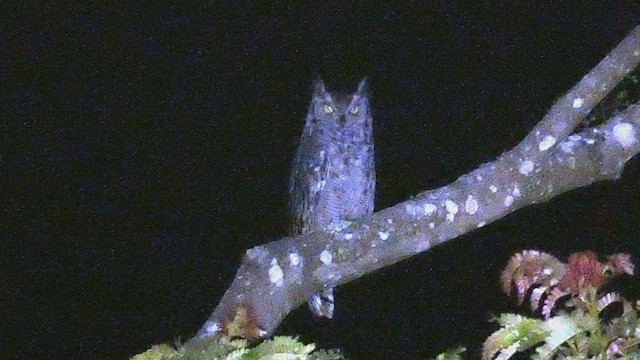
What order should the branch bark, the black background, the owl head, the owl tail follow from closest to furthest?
1. the branch bark
2. the owl tail
3. the owl head
4. the black background

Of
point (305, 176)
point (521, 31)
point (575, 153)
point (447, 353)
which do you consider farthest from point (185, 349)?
point (521, 31)

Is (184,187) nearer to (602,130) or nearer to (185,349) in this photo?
(602,130)

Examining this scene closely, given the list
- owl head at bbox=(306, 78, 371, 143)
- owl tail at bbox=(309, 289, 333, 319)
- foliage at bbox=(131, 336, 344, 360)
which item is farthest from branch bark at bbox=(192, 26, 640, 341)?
owl head at bbox=(306, 78, 371, 143)

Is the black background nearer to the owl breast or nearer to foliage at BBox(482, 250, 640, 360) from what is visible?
the owl breast

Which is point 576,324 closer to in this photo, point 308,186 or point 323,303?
point 323,303

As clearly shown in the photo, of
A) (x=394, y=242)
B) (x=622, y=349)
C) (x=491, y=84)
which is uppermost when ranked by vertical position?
(x=491, y=84)

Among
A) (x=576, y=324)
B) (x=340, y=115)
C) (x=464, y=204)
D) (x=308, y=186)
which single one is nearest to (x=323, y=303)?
(x=308, y=186)
